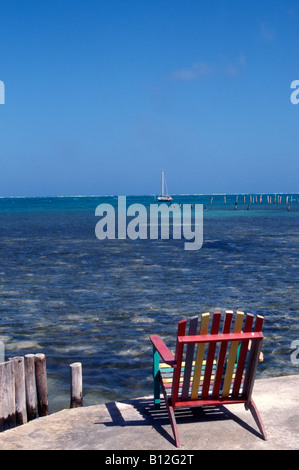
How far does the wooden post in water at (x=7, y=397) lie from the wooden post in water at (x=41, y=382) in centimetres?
43

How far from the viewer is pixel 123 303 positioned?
1513cm

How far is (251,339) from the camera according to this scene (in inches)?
201

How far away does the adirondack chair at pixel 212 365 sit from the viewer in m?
5.06

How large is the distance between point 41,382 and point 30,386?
0.61 feet

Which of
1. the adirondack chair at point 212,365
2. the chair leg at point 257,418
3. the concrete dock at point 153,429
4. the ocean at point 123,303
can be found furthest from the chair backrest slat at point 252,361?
the ocean at point 123,303

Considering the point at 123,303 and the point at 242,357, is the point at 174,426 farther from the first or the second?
the point at 123,303

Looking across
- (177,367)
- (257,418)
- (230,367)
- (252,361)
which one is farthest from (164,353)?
(257,418)

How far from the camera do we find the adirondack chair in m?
5.06

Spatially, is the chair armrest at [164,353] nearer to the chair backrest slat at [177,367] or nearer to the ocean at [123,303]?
the chair backrest slat at [177,367]

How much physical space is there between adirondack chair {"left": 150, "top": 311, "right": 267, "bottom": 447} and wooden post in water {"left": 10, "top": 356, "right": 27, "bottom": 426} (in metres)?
1.68

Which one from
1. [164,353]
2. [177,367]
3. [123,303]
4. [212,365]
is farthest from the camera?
[123,303]
